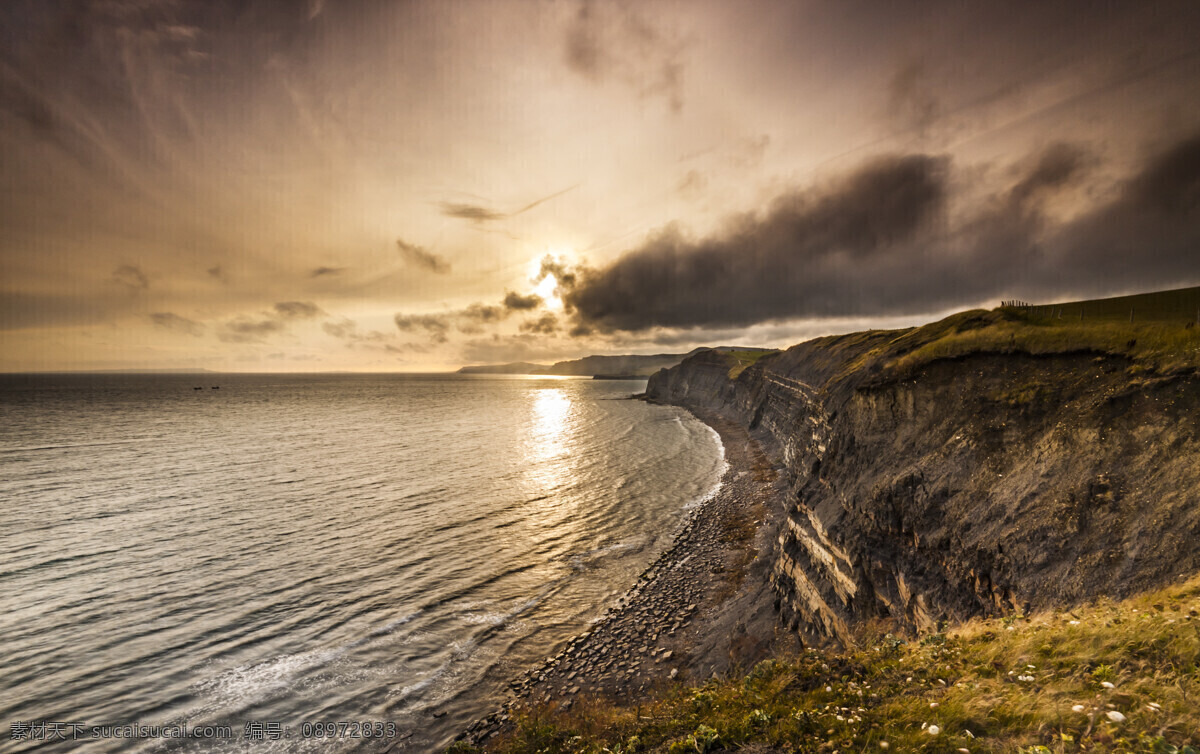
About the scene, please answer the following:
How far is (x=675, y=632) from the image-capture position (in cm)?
2045

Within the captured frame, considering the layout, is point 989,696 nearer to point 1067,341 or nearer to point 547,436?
point 1067,341

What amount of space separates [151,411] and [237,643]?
13557 centimetres

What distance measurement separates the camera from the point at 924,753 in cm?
655

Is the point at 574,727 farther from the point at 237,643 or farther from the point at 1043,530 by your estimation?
the point at 237,643

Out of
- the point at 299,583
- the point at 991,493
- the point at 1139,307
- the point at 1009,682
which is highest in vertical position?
the point at 1139,307

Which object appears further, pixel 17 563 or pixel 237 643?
pixel 17 563

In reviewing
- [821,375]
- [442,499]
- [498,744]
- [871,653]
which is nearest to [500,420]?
[442,499]

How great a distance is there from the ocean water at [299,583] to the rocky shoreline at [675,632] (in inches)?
50.2

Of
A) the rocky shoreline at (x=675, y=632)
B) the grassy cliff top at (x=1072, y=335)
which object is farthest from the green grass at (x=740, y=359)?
the grassy cliff top at (x=1072, y=335)

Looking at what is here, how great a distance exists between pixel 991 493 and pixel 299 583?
33365mm

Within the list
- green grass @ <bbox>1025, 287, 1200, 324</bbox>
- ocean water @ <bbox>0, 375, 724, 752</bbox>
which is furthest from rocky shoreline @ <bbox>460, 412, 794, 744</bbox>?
green grass @ <bbox>1025, 287, 1200, 324</bbox>

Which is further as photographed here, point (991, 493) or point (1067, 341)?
point (1067, 341)

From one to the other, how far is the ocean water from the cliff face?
13.0 meters

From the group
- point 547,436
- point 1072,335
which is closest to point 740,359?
point 547,436
